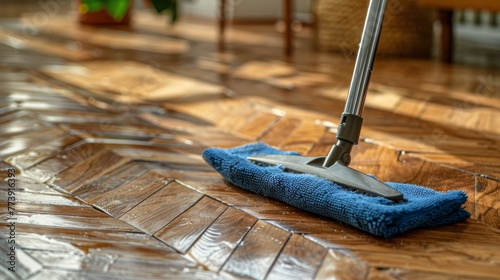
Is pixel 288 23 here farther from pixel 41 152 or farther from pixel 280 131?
pixel 41 152

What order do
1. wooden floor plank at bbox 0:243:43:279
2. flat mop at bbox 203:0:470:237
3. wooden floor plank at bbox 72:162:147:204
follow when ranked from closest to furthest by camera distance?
wooden floor plank at bbox 0:243:43:279 → flat mop at bbox 203:0:470:237 → wooden floor plank at bbox 72:162:147:204

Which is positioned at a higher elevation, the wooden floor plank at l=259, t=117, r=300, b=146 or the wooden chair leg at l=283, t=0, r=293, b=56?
the wooden chair leg at l=283, t=0, r=293, b=56

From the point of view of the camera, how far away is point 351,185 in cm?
85

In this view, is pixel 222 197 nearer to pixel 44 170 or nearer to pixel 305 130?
pixel 44 170

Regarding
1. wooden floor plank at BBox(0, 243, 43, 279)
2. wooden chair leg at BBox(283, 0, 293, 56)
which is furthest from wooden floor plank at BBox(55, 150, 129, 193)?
wooden chair leg at BBox(283, 0, 293, 56)

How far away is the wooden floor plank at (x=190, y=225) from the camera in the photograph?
2.55ft

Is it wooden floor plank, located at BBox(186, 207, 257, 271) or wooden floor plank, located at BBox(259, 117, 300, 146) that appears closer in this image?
wooden floor plank, located at BBox(186, 207, 257, 271)

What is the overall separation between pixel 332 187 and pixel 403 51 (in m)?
1.38

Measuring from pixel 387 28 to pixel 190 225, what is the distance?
1.46m

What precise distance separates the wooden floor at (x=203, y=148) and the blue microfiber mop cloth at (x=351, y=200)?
13 millimetres

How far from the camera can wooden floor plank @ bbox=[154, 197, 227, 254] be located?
2.55ft

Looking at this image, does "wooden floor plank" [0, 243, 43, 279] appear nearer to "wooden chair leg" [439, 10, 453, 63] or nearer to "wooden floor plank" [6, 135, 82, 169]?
"wooden floor plank" [6, 135, 82, 169]

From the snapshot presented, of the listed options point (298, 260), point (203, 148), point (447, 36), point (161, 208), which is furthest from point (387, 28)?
point (298, 260)

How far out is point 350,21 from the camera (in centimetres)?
219
